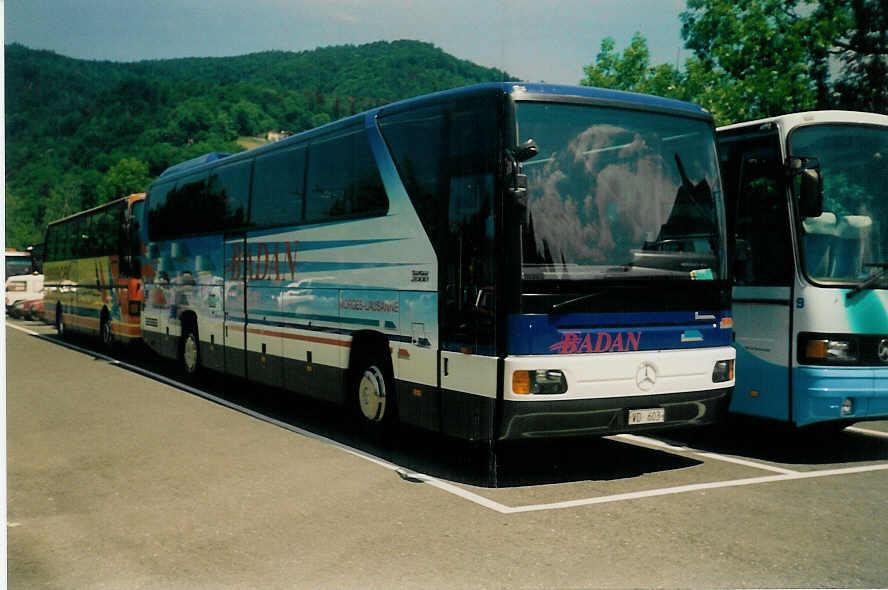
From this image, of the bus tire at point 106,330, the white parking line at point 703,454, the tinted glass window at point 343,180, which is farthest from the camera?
the bus tire at point 106,330

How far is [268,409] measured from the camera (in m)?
12.2

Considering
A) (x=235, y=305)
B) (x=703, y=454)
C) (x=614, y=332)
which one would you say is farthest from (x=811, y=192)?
(x=235, y=305)

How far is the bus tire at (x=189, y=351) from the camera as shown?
1496cm

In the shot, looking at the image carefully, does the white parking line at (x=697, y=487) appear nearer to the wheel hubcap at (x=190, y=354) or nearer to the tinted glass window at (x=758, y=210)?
the tinted glass window at (x=758, y=210)

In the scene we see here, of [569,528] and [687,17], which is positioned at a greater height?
[687,17]

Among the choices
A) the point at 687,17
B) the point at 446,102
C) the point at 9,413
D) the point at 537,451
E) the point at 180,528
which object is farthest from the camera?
the point at 687,17

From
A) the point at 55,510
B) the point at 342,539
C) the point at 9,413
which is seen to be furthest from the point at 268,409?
the point at 342,539

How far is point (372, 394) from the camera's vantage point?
9328mm

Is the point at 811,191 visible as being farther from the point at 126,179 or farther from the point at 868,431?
the point at 126,179

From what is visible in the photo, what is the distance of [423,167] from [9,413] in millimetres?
6879

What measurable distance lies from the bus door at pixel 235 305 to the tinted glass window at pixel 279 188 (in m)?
0.72

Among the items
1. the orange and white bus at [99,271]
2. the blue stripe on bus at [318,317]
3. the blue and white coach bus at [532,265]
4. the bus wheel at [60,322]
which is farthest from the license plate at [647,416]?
the bus wheel at [60,322]

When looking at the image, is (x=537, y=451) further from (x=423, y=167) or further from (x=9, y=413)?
(x=9, y=413)

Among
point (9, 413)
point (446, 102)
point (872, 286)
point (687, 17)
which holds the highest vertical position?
point (687, 17)
